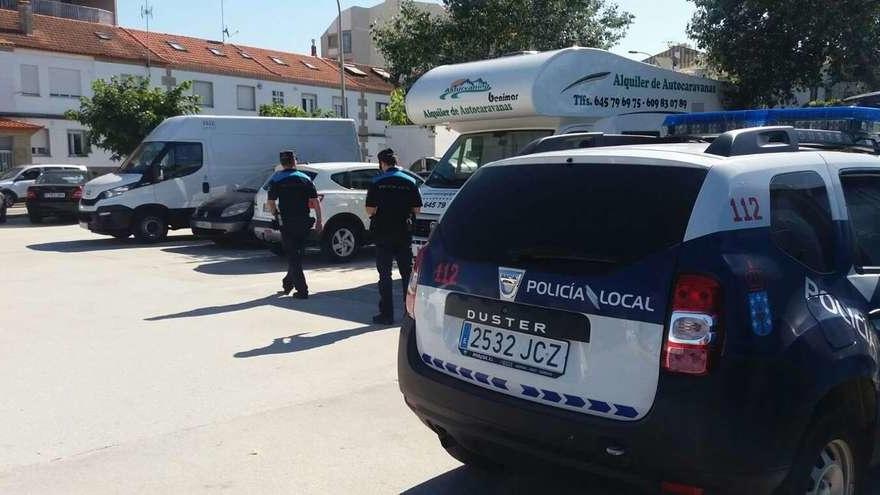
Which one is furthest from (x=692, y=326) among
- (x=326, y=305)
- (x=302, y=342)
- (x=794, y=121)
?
(x=326, y=305)

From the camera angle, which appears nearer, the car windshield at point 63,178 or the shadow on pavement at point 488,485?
the shadow on pavement at point 488,485

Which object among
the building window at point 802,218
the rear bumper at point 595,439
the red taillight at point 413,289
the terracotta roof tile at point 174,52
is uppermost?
the terracotta roof tile at point 174,52

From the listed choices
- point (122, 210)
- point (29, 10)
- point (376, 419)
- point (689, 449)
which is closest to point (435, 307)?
point (689, 449)

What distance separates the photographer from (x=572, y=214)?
3.29 m

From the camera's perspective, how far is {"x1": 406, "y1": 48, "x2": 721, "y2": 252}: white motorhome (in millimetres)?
9812

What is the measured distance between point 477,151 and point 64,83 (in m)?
32.0

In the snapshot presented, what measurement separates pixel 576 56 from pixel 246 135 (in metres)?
8.63

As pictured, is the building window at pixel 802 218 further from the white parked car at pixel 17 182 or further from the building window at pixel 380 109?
the building window at pixel 380 109

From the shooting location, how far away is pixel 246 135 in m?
16.6

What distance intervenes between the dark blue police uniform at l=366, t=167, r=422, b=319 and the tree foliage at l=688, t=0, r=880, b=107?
342 inches

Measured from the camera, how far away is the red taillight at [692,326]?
283cm

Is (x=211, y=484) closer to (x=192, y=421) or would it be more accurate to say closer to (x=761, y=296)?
(x=192, y=421)

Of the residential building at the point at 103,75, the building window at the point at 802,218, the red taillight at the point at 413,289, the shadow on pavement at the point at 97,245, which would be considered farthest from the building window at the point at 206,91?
the building window at the point at 802,218

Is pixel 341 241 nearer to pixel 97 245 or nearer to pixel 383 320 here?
pixel 383 320
